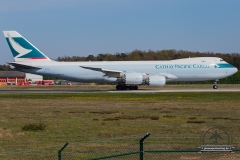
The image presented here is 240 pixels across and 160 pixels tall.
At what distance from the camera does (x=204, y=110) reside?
30250 millimetres

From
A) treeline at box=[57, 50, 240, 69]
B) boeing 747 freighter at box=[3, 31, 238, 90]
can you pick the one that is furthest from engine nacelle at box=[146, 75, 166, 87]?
treeline at box=[57, 50, 240, 69]

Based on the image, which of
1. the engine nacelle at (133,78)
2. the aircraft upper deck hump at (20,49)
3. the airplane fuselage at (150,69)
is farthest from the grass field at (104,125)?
the aircraft upper deck hump at (20,49)

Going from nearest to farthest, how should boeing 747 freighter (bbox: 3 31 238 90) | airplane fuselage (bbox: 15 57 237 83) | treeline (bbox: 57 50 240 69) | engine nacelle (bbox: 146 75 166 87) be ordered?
engine nacelle (bbox: 146 75 166 87), boeing 747 freighter (bbox: 3 31 238 90), airplane fuselage (bbox: 15 57 237 83), treeline (bbox: 57 50 240 69)

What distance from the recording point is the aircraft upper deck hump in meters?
59.4

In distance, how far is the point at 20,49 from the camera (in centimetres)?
5941

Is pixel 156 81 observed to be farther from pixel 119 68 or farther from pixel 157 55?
pixel 157 55

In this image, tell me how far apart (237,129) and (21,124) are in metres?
10.1

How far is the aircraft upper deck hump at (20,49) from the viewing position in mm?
59375

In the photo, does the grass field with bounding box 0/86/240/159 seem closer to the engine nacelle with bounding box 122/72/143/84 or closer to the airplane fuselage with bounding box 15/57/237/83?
the engine nacelle with bounding box 122/72/143/84

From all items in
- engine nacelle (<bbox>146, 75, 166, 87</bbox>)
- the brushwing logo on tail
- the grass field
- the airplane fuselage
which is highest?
the brushwing logo on tail

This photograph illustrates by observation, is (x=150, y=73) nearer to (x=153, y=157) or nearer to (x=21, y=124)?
(x=21, y=124)

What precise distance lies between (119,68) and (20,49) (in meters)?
12.3

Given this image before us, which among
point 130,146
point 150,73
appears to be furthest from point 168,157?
point 150,73

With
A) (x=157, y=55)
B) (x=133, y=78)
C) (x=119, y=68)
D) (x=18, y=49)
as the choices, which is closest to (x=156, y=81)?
(x=133, y=78)
